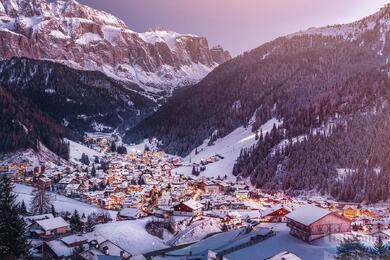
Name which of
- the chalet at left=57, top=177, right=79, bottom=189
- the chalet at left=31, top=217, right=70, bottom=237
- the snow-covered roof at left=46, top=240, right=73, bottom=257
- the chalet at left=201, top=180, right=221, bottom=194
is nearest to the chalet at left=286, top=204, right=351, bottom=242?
the snow-covered roof at left=46, top=240, right=73, bottom=257

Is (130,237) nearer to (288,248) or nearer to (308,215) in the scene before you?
(288,248)

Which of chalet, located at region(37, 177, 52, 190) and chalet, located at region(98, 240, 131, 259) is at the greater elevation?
chalet, located at region(37, 177, 52, 190)

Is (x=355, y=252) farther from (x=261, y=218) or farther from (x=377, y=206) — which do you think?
(x=377, y=206)

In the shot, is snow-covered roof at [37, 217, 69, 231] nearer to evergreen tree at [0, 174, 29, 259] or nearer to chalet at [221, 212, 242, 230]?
chalet at [221, 212, 242, 230]

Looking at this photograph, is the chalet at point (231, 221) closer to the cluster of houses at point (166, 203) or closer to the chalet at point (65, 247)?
the cluster of houses at point (166, 203)

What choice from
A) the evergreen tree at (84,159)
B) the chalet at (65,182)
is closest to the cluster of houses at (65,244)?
the chalet at (65,182)

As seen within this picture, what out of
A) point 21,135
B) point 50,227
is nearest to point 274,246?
point 50,227

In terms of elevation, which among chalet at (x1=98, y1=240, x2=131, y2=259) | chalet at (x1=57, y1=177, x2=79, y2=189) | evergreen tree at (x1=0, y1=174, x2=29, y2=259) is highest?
evergreen tree at (x1=0, y1=174, x2=29, y2=259)

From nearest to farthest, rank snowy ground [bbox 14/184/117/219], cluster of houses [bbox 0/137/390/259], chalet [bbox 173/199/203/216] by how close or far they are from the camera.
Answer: cluster of houses [bbox 0/137/390/259]
chalet [bbox 173/199/203/216]
snowy ground [bbox 14/184/117/219]
